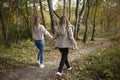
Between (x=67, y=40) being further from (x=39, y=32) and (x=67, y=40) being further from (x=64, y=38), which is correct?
(x=39, y=32)

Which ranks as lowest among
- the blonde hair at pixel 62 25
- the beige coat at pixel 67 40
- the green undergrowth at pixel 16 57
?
the green undergrowth at pixel 16 57

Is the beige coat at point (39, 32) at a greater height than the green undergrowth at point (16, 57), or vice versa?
the beige coat at point (39, 32)

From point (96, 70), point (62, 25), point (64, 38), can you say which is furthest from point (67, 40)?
point (96, 70)

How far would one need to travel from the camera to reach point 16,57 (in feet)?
46.3

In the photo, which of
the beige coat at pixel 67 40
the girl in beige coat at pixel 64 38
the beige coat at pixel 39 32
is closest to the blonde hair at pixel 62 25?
the girl in beige coat at pixel 64 38

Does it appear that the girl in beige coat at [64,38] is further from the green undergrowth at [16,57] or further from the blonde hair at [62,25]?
the green undergrowth at [16,57]

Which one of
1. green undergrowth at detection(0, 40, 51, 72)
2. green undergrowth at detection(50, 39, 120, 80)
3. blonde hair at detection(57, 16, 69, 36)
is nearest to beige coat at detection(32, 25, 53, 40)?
green undergrowth at detection(0, 40, 51, 72)

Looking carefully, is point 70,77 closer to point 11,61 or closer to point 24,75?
point 24,75

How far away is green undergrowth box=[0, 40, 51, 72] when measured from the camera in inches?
471

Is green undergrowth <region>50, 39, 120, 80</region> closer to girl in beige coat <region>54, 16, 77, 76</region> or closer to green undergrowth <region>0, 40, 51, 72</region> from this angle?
girl in beige coat <region>54, 16, 77, 76</region>

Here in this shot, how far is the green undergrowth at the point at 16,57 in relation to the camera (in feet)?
39.2

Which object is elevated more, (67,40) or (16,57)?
(67,40)

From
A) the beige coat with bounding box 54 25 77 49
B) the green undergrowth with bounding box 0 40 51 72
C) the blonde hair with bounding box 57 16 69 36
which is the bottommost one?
the green undergrowth with bounding box 0 40 51 72

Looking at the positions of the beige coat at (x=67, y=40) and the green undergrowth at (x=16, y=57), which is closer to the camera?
the beige coat at (x=67, y=40)
